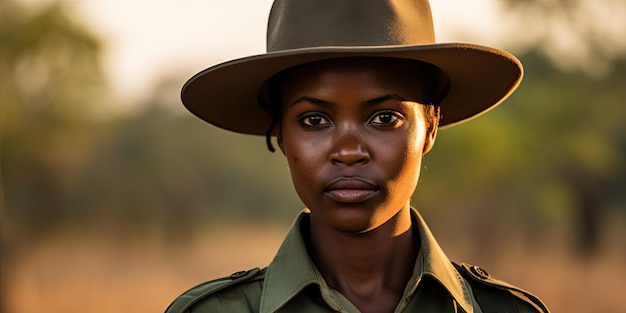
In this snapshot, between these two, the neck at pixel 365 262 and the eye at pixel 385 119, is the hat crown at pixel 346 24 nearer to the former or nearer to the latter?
the eye at pixel 385 119

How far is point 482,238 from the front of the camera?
31078 mm

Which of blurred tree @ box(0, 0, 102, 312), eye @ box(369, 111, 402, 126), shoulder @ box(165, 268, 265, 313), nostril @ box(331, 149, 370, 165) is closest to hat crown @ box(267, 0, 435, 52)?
eye @ box(369, 111, 402, 126)

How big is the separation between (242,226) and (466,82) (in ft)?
114

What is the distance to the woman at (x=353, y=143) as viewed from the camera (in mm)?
3320

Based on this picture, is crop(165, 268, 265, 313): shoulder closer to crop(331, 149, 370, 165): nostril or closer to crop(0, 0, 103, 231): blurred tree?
crop(331, 149, 370, 165): nostril

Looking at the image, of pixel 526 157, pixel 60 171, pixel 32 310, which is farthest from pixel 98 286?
pixel 526 157

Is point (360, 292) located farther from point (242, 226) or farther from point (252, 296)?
point (242, 226)

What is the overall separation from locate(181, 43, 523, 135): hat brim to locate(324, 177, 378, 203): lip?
40 centimetres

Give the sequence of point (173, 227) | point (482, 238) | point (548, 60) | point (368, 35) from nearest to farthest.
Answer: point (368, 35)
point (548, 60)
point (482, 238)
point (173, 227)

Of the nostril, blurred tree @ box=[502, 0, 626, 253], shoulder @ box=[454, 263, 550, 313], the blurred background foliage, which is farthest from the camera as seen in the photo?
blurred tree @ box=[502, 0, 626, 253]

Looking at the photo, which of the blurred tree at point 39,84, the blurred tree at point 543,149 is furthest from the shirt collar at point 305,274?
the blurred tree at point 543,149

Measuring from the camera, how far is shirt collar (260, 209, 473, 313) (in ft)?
11.2

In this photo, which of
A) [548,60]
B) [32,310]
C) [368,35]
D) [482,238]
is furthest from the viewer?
[482,238]

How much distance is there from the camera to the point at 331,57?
11.0ft
